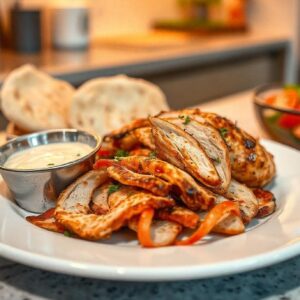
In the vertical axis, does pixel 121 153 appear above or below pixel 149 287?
above

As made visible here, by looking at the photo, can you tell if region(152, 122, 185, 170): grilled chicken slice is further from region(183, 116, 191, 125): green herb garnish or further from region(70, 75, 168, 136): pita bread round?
region(70, 75, 168, 136): pita bread round

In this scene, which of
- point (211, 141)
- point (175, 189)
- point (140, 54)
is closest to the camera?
point (175, 189)

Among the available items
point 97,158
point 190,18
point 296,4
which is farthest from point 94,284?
point 190,18

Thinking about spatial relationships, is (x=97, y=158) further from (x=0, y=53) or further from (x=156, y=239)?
(x=0, y=53)

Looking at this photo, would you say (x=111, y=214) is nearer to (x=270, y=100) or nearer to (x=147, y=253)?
(x=147, y=253)

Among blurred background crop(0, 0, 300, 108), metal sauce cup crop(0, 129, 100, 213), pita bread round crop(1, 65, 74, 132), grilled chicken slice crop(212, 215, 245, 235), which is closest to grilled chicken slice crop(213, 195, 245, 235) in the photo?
grilled chicken slice crop(212, 215, 245, 235)

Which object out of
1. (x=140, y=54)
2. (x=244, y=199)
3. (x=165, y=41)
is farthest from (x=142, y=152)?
(x=165, y=41)

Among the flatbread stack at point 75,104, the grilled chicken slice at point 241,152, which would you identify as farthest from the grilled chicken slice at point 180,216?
the flatbread stack at point 75,104
